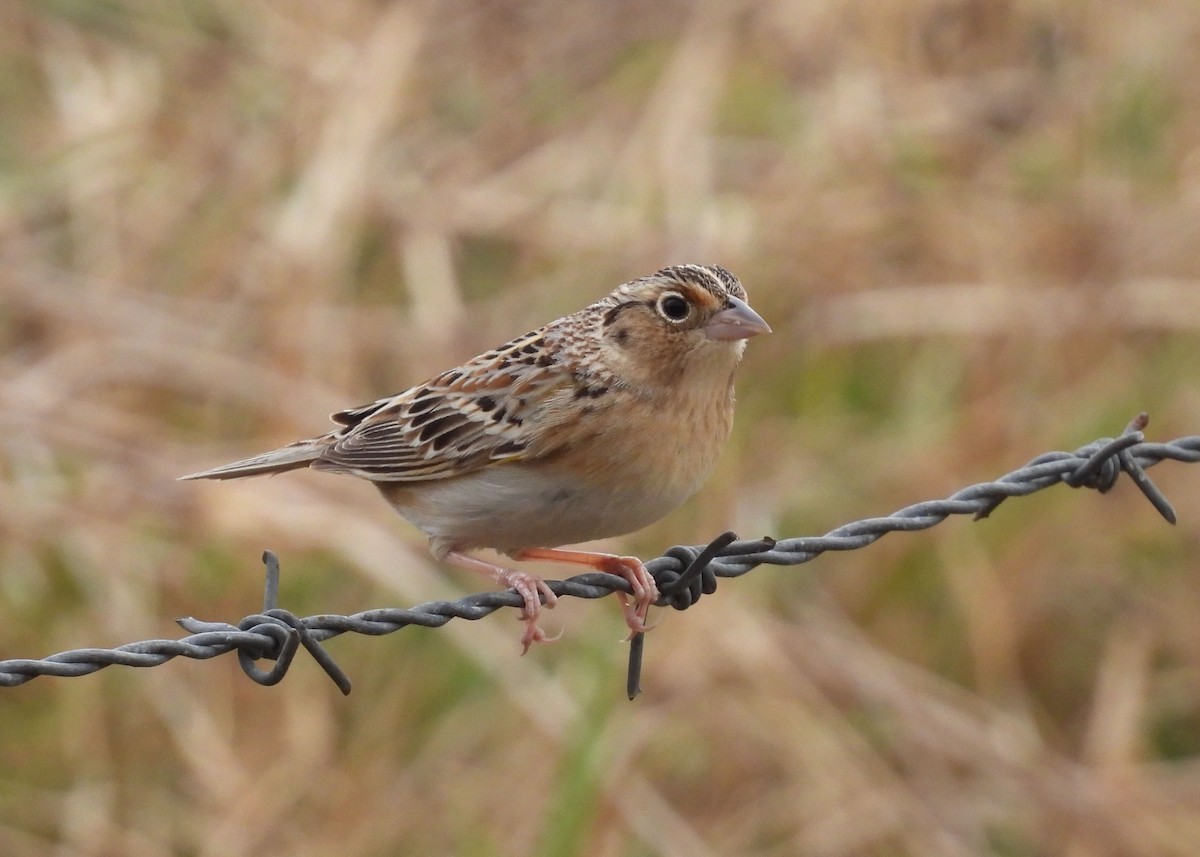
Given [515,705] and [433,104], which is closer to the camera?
[515,705]

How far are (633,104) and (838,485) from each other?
3894mm

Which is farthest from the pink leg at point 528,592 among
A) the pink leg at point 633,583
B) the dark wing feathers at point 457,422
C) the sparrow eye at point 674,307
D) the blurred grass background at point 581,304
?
the blurred grass background at point 581,304

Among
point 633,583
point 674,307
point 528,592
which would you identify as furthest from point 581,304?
point 633,583

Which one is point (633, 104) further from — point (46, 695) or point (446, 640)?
point (46, 695)

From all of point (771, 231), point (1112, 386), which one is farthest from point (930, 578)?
point (771, 231)

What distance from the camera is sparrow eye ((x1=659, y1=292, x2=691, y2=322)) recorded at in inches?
194

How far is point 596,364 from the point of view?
498 centimetres

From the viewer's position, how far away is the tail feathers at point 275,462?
17.8ft

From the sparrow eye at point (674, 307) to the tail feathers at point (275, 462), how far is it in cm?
142

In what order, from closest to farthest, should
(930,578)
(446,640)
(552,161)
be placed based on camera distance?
(446,640) < (930,578) < (552,161)

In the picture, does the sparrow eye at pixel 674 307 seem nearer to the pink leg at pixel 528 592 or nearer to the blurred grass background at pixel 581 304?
the pink leg at pixel 528 592

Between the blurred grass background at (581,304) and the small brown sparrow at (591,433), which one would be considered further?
A: the blurred grass background at (581,304)

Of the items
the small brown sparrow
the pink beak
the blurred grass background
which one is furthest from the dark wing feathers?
the blurred grass background

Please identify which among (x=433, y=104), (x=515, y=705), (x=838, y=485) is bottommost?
(x=515, y=705)
